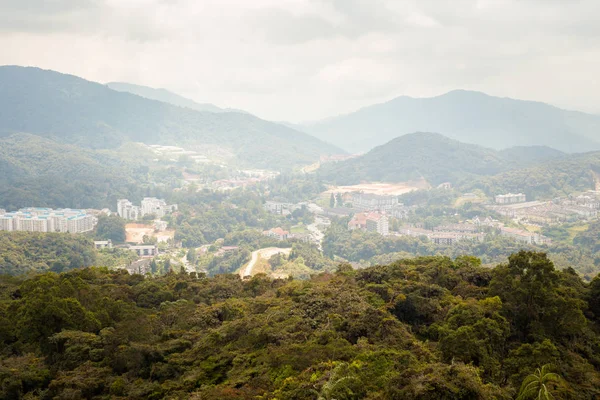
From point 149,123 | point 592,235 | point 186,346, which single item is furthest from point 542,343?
point 149,123

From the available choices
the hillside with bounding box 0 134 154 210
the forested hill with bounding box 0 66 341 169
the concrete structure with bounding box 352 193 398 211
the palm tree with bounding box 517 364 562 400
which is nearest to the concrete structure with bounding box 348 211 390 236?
the concrete structure with bounding box 352 193 398 211

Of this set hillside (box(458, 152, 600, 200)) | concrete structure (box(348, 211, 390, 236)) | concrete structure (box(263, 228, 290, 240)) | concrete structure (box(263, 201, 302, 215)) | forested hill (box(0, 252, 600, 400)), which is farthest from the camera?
concrete structure (box(263, 201, 302, 215))

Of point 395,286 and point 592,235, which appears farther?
point 592,235

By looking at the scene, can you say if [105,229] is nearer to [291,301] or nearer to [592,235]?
[291,301]

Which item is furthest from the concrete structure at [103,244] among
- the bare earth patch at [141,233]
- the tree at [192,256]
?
the tree at [192,256]

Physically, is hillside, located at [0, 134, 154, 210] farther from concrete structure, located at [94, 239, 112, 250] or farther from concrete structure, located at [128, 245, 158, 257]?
→ concrete structure, located at [128, 245, 158, 257]

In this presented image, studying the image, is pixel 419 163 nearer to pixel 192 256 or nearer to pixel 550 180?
pixel 550 180

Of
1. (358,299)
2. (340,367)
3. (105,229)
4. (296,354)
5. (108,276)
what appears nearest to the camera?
(340,367)
